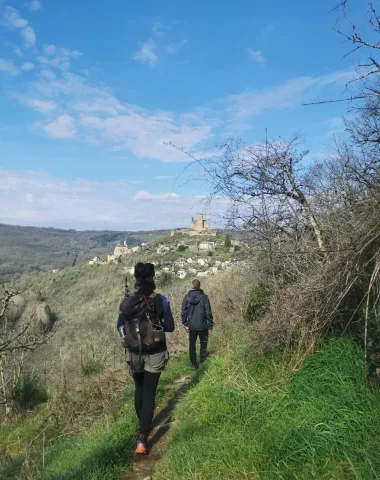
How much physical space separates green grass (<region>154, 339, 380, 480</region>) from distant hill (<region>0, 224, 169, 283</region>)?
6809 cm

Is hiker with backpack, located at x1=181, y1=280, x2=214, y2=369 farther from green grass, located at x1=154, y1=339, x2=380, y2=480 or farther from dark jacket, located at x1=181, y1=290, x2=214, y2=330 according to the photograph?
green grass, located at x1=154, y1=339, x2=380, y2=480

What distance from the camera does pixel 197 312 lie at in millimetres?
7184

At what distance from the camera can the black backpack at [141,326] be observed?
3.93 m

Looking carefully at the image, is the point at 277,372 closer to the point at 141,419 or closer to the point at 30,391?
the point at 141,419

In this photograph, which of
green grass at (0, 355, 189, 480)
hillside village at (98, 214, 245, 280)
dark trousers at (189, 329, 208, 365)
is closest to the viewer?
green grass at (0, 355, 189, 480)

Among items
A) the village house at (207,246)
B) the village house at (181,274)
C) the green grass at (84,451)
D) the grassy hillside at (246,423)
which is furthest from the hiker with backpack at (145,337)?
the village house at (207,246)

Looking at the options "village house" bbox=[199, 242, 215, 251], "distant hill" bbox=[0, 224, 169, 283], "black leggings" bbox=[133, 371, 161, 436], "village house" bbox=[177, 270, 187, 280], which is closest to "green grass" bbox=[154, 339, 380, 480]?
"black leggings" bbox=[133, 371, 161, 436]

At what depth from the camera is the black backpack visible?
393cm

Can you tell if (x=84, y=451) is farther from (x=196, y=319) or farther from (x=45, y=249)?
(x=45, y=249)

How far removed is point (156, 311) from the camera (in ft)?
13.2

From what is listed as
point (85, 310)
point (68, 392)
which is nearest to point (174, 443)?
point (68, 392)

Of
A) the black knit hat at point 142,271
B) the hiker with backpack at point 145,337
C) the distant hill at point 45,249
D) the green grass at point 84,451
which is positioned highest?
the black knit hat at point 142,271

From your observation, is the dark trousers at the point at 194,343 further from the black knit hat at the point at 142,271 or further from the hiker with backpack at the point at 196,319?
the black knit hat at the point at 142,271

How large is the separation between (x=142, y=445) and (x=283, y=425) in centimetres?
164
